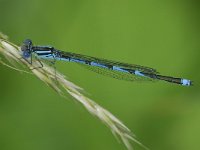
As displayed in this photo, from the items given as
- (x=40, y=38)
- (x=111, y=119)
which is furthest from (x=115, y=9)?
(x=111, y=119)

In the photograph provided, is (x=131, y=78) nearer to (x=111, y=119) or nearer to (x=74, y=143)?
(x=74, y=143)

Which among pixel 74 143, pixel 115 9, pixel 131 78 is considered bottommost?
pixel 74 143

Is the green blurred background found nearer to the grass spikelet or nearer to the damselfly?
the damselfly

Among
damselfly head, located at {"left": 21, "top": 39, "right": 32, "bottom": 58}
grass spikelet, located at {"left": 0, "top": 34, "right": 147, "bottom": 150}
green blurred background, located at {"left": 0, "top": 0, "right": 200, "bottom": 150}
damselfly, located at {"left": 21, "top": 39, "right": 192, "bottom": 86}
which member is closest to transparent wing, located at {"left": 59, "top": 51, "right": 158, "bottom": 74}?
damselfly, located at {"left": 21, "top": 39, "right": 192, "bottom": 86}

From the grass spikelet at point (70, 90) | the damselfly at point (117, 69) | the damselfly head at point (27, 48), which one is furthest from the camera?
the damselfly at point (117, 69)

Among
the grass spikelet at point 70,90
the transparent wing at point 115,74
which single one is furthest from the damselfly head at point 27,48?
the transparent wing at point 115,74

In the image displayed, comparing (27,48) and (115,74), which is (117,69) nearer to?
(115,74)

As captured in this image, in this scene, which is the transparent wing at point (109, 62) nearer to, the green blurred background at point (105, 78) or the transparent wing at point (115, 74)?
the transparent wing at point (115, 74)

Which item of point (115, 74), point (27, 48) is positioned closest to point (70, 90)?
point (27, 48)

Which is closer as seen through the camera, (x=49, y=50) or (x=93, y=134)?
(x=49, y=50)
